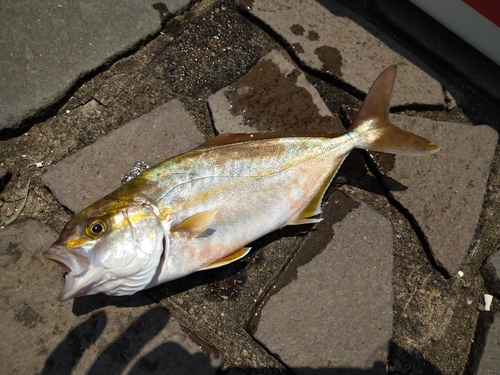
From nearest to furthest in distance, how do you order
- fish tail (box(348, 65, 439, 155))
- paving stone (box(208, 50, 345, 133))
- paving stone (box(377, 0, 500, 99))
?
fish tail (box(348, 65, 439, 155)), paving stone (box(208, 50, 345, 133)), paving stone (box(377, 0, 500, 99))

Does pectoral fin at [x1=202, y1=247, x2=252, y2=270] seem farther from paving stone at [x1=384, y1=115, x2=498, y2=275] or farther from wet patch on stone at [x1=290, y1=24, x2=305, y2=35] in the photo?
wet patch on stone at [x1=290, y1=24, x2=305, y2=35]

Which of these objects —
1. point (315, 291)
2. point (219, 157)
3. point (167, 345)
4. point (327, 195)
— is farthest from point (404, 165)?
point (167, 345)

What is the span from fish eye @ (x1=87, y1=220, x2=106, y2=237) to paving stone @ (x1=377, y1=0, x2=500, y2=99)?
108 inches

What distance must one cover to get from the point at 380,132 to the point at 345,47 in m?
0.91

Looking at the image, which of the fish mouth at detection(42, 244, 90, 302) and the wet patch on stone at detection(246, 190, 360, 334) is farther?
the wet patch on stone at detection(246, 190, 360, 334)

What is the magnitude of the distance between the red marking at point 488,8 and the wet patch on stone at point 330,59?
0.96m

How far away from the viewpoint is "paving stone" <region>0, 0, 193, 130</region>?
9.37ft

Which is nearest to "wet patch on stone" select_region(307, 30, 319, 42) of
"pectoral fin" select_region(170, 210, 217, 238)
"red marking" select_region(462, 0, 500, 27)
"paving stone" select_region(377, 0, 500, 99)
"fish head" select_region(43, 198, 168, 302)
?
"paving stone" select_region(377, 0, 500, 99)

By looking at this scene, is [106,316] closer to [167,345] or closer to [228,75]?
[167,345]

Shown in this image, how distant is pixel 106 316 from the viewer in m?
2.60

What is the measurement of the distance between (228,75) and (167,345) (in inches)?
75.2

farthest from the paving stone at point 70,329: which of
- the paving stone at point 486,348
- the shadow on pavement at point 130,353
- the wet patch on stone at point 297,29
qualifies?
the wet patch on stone at point 297,29

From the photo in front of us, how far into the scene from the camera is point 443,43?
11.4 feet

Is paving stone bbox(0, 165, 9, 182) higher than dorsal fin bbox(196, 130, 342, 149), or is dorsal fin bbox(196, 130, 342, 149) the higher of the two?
paving stone bbox(0, 165, 9, 182)
